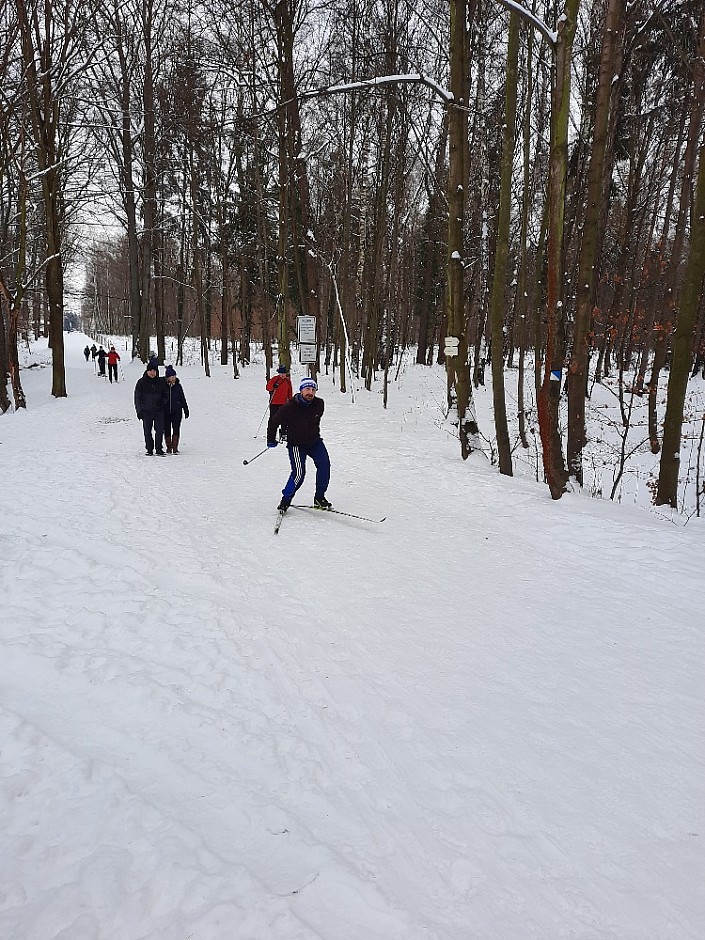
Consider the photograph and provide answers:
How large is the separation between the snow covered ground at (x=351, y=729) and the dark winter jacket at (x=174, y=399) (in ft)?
16.5

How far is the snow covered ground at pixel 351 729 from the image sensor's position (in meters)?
2.27

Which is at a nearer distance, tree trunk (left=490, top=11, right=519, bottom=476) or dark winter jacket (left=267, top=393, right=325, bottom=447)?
dark winter jacket (left=267, top=393, right=325, bottom=447)

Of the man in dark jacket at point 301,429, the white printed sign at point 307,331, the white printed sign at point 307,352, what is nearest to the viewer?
the man in dark jacket at point 301,429

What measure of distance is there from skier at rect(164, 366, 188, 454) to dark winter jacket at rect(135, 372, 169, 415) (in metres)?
0.20

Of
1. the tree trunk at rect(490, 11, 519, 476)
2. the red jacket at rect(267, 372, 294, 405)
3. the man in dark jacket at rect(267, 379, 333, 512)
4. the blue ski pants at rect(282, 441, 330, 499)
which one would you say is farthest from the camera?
the red jacket at rect(267, 372, 294, 405)

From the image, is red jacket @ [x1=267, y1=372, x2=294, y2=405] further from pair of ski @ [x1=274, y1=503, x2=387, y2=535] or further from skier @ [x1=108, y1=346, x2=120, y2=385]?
skier @ [x1=108, y1=346, x2=120, y2=385]

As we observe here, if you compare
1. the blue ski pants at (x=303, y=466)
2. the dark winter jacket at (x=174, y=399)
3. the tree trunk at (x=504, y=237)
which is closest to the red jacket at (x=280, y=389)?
the dark winter jacket at (x=174, y=399)

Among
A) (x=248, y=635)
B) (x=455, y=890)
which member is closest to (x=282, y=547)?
(x=248, y=635)

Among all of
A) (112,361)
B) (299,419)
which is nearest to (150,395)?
(299,419)

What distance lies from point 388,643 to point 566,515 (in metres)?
4.00

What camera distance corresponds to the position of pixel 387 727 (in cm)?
340

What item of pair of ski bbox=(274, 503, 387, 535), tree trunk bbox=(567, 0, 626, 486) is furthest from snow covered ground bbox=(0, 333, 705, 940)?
tree trunk bbox=(567, 0, 626, 486)

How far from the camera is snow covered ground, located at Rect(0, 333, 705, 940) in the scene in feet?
7.45

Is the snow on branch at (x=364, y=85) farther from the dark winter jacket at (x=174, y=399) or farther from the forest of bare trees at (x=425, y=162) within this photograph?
the dark winter jacket at (x=174, y=399)
